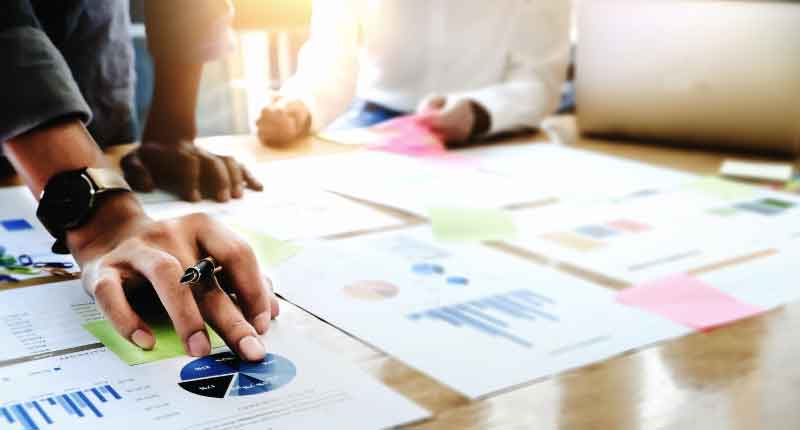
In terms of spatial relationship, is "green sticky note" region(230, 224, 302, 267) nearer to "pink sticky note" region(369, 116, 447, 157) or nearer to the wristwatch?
the wristwatch

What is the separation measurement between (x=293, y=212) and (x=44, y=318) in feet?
0.92

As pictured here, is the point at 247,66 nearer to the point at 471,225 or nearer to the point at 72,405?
the point at 471,225

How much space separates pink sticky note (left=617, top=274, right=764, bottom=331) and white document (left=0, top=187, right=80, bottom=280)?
40 cm

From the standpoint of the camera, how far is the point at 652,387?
0.46 m

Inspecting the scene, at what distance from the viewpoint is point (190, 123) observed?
0.70 meters

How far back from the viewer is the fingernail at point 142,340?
46cm

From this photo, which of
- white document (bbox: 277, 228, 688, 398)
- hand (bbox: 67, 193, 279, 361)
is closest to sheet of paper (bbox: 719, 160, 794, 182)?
white document (bbox: 277, 228, 688, 398)

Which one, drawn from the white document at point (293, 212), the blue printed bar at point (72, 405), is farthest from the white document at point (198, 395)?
the white document at point (293, 212)

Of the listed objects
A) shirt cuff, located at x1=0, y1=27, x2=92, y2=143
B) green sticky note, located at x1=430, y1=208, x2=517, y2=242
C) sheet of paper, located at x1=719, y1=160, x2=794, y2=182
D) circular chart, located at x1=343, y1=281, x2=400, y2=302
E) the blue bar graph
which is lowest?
sheet of paper, located at x1=719, y1=160, x2=794, y2=182

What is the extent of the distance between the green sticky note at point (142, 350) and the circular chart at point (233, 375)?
0.06 feet

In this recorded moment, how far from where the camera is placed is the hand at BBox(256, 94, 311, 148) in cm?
74

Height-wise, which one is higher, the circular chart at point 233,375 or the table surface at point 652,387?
the circular chart at point 233,375

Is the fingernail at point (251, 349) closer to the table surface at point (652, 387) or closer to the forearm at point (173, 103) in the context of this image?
the table surface at point (652, 387)

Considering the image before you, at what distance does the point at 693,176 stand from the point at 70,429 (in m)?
0.84
